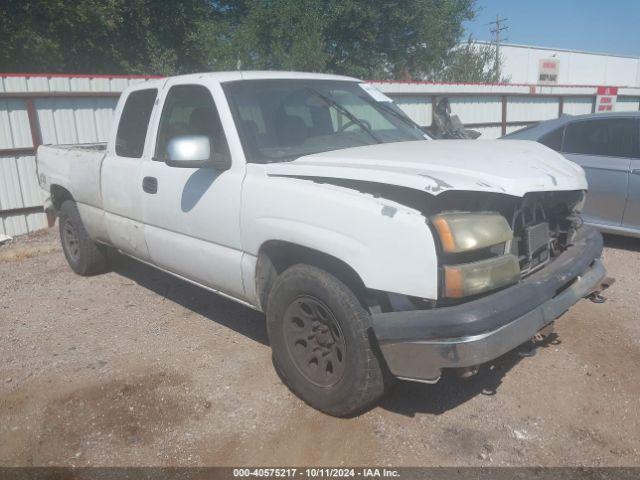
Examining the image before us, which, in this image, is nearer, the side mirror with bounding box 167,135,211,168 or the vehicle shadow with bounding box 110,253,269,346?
the side mirror with bounding box 167,135,211,168

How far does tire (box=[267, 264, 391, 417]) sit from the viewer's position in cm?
285

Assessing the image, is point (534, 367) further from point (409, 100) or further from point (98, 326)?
point (409, 100)

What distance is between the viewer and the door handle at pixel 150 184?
4.22 m

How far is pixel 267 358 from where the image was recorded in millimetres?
3988

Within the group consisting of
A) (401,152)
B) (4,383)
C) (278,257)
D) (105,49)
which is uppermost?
(105,49)

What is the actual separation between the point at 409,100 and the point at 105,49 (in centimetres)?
1420

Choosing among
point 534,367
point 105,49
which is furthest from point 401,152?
point 105,49

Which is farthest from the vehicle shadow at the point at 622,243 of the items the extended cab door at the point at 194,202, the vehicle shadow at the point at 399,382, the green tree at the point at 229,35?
the green tree at the point at 229,35

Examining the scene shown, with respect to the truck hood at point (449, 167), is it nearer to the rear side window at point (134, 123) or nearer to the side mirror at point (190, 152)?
the side mirror at point (190, 152)

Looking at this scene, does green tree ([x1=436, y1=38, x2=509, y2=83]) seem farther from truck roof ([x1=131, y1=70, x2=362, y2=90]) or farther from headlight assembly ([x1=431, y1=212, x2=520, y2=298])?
headlight assembly ([x1=431, y1=212, x2=520, y2=298])

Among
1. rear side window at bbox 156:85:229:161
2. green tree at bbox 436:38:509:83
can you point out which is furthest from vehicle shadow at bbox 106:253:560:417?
green tree at bbox 436:38:509:83

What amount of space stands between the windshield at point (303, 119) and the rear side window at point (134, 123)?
112 centimetres

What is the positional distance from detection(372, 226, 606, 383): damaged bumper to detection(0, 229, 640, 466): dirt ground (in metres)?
0.48

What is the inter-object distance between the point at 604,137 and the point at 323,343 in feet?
15.8
